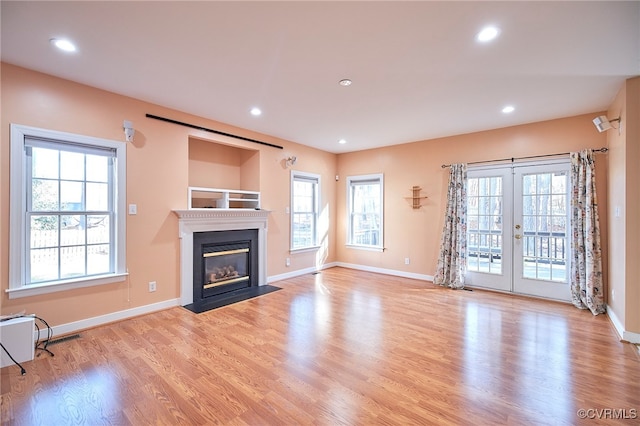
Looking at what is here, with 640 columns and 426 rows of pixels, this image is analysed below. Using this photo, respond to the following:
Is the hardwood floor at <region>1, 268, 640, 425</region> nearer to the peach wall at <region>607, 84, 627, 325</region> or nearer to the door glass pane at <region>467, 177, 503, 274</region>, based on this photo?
the peach wall at <region>607, 84, 627, 325</region>

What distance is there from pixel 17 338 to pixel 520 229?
6073 millimetres

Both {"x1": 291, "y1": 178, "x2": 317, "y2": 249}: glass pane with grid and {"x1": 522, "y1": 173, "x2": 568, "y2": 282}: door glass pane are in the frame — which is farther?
{"x1": 291, "y1": 178, "x2": 317, "y2": 249}: glass pane with grid

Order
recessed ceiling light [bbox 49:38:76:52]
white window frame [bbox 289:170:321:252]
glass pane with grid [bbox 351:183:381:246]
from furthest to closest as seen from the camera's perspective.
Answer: glass pane with grid [bbox 351:183:381:246], white window frame [bbox 289:170:321:252], recessed ceiling light [bbox 49:38:76:52]

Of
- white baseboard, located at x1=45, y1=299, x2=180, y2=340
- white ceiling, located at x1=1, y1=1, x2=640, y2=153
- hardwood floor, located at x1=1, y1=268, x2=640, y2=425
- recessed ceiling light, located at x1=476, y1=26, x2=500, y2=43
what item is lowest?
hardwood floor, located at x1=1, y1=268, x2=640, y2=425

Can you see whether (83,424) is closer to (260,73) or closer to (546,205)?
(260,73)

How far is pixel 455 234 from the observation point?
5.02 m

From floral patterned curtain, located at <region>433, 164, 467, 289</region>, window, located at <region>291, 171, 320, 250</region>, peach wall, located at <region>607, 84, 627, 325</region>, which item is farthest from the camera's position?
window, located at <region>291, 171, 320, 250</region>

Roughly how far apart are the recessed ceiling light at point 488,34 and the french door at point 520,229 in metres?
2.92

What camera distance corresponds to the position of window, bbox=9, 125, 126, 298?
2.82 m

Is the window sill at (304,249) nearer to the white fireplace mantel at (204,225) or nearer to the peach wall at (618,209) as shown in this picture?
the white fireplace mantel at (204,225)

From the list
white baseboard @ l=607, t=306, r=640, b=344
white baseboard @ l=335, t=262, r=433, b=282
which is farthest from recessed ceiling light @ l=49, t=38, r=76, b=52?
white baseboard @ l=607, t=306, r=640, b=344

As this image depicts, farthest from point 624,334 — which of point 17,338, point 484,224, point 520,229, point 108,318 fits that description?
point 17,338

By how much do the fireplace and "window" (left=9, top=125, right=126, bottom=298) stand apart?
100 cm

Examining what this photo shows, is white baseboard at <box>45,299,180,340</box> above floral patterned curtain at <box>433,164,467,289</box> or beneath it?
beneath
